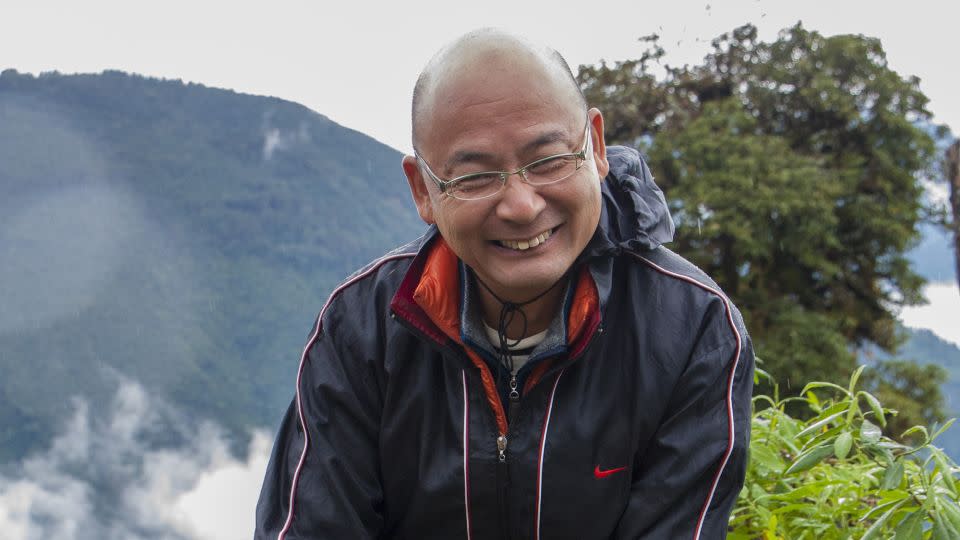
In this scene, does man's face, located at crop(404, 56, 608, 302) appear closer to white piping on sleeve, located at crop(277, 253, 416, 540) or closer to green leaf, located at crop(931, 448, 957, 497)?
A: white piping on sleeve, located at crop(277, 253, 416, 540)

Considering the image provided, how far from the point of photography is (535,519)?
1.75m

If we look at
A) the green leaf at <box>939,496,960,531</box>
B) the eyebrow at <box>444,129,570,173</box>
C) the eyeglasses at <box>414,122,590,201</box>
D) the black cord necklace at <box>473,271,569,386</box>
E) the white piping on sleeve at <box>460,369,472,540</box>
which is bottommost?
the green leaf at <box>939,496,960,531</box>

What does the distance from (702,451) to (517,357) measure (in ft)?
1.37

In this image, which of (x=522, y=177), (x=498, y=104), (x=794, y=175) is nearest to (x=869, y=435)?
(x=522, y=177)

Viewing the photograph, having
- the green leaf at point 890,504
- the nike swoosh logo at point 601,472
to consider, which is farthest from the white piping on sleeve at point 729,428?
Result: the green leaf at point 890,504

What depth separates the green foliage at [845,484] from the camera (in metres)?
1.77

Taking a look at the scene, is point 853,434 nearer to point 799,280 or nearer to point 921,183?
point 799,280

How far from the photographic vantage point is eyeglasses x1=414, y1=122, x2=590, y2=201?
1570 millimetres

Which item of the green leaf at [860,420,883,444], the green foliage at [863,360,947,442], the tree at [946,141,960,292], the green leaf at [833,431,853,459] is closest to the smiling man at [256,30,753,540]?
the green leaf at [833,431,853,459]

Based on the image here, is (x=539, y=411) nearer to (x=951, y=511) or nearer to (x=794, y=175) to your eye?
(x=951, y=511)

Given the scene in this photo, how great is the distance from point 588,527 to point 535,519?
113mm

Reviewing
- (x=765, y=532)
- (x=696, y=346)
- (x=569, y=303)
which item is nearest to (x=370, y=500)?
(x=569, y=303)

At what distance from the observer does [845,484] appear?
7.29 feet

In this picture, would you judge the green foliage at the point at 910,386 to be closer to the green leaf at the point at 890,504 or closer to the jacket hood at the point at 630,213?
the green leaf at the point at 890,504
